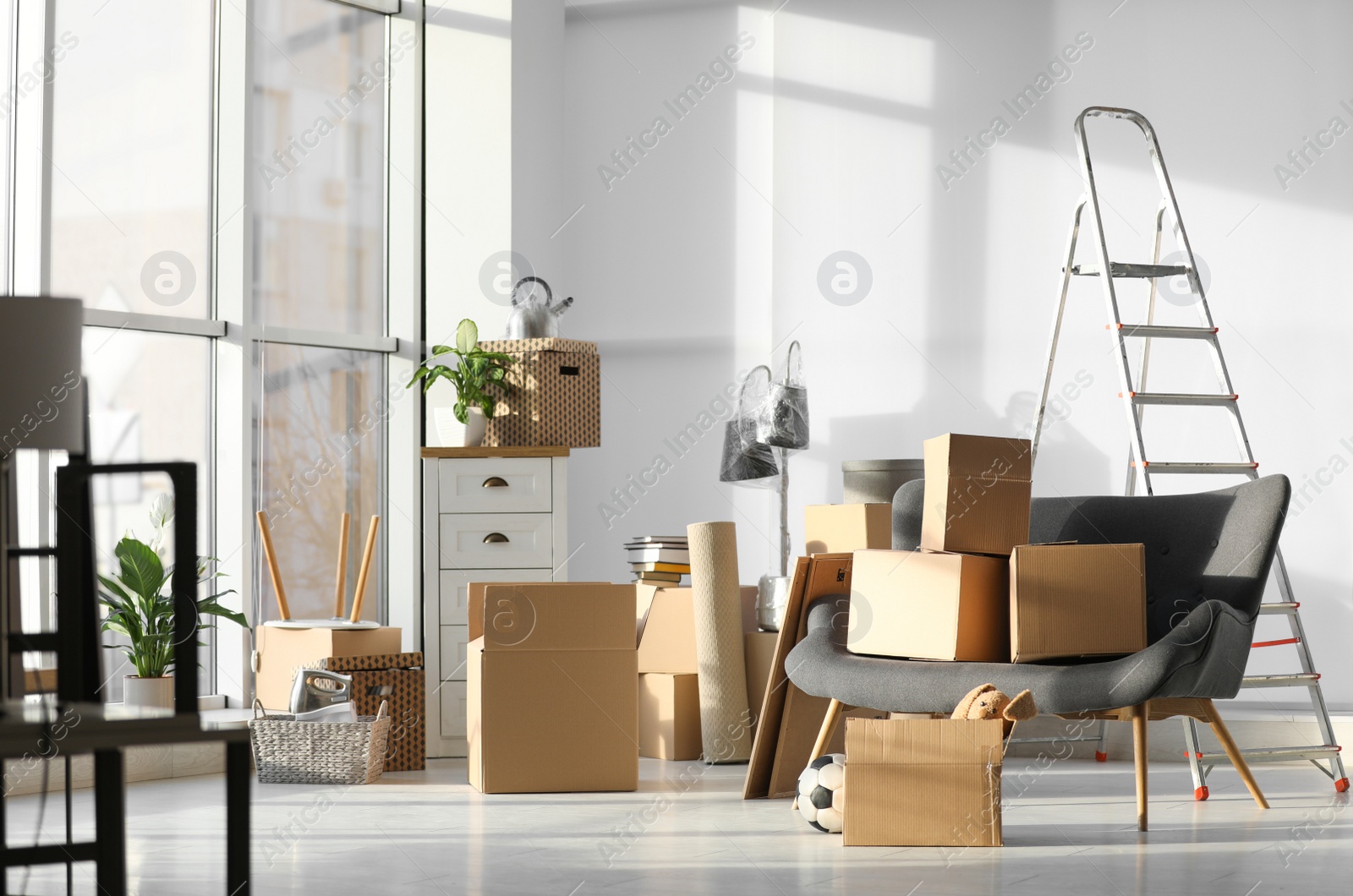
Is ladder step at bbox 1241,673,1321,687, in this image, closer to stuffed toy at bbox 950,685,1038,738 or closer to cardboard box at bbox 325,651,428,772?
stuffed toy at bbox 950,685,1038,738

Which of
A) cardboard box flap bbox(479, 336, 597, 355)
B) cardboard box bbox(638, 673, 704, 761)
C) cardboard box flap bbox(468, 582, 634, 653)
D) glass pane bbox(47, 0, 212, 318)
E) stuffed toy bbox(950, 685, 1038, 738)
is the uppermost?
glass pane bbox(47, 0, 212, 318)

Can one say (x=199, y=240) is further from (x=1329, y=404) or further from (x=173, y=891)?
(x=1329, y=404)

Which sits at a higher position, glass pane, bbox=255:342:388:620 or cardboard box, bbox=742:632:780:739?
glass pane, bbox=255:342:388:620

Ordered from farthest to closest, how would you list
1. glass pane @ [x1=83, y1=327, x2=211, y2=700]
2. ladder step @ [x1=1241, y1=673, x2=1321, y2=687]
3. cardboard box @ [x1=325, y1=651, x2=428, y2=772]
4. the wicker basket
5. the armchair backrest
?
glass pane @ [x1=83, y1=327, x2=211, y2=700] → cardboard box @ [x1=325, y1=651, x2=428, y2=772] → the wicker basket → ladder step @ [x1=1241, y1=673, x2=1321, y2=687] → the armchair backrest

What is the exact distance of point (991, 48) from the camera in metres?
5.06

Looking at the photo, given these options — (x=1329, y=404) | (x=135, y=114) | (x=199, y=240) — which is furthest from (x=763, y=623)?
(x=135, y=114)

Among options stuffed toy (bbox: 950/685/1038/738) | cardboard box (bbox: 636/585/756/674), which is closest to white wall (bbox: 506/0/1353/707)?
cardboard box (bbox: 636/585/756/674)

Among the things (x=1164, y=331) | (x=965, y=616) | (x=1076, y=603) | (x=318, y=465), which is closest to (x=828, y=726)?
(x=965, y=616)

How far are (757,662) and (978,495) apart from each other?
1.26 meters

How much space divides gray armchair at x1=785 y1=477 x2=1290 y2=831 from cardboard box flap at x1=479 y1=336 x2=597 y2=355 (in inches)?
49.5

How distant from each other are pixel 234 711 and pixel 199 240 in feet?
5.53

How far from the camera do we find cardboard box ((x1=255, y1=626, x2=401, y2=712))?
4062 mm

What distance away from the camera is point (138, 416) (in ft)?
14.8

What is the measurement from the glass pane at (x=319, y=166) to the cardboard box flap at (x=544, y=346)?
107cm
